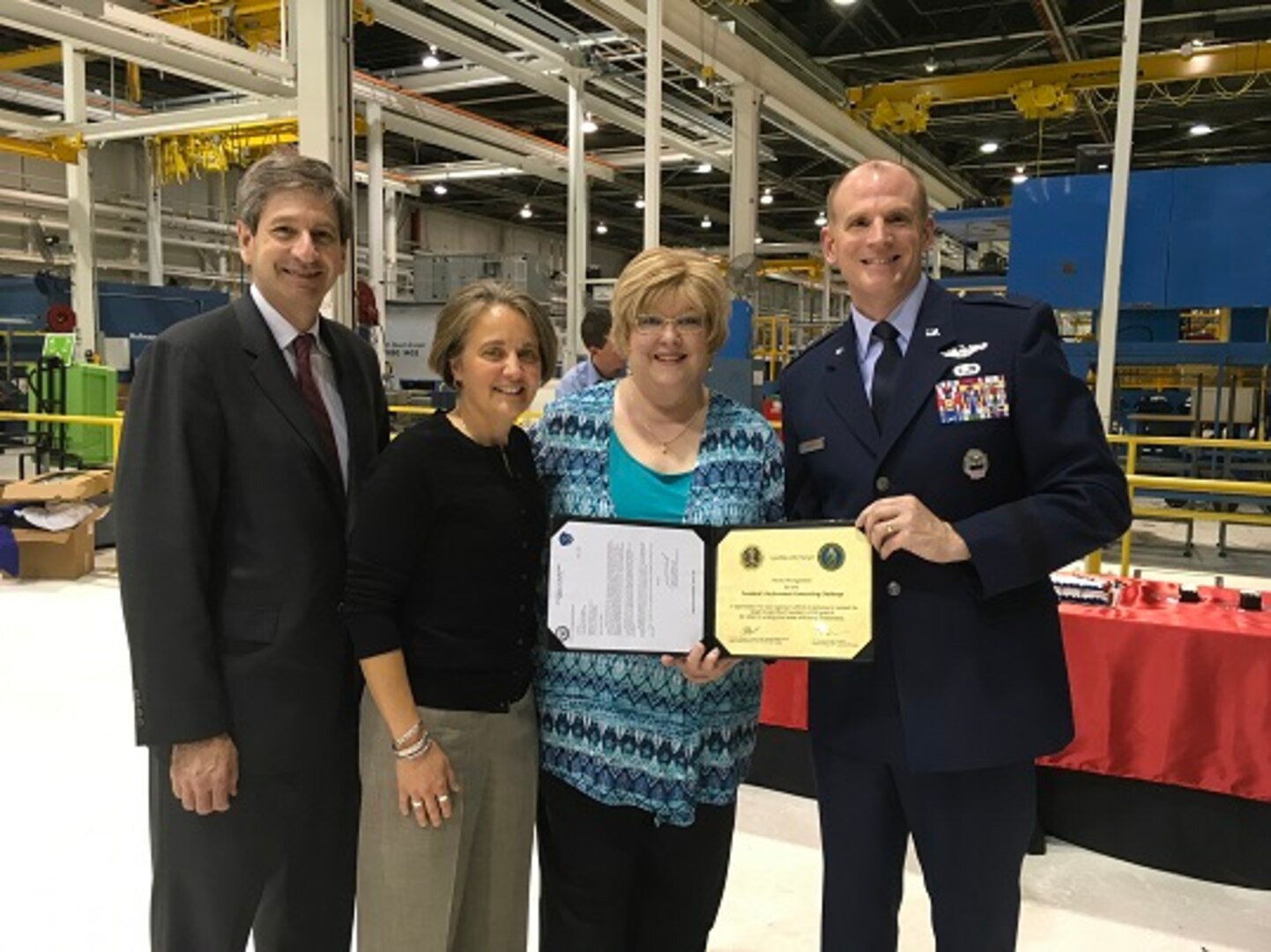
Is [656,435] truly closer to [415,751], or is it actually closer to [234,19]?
[415,751]

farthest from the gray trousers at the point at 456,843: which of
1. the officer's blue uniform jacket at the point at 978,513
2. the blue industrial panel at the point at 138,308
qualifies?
the blue industrial panel at the point at 138,308

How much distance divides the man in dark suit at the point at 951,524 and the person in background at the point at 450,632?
520 mm

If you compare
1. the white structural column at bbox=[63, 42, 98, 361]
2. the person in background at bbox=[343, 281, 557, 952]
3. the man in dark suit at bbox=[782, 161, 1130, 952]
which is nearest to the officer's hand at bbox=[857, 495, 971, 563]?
the man in dark suit at bbox=[782, 161, 1130, 952]

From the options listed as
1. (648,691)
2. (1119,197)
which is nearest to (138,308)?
(1119,197)

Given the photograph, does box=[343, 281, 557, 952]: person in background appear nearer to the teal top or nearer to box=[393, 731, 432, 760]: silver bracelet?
Result: box=[393, 731, 432, 760]: silver bracelet

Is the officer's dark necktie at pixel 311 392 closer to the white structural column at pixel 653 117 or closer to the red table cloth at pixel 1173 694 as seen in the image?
the red table cloth at pixel 1173 694

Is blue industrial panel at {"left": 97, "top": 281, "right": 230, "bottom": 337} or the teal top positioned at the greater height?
blue industrial panel at {"left": 97, "top": 281, "right": 230, "bottom": 337}

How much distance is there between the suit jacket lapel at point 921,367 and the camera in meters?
1.47

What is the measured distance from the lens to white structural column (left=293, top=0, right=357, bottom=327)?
523 centimetres

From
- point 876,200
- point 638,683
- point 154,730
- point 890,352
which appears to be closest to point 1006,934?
point 638,683

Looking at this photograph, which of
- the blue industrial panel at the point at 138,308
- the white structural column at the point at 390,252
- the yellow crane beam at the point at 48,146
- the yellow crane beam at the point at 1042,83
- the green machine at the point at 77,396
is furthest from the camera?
the white structural column at the point at 390,252

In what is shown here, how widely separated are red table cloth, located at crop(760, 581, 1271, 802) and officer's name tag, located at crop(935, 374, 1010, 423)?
163 cm

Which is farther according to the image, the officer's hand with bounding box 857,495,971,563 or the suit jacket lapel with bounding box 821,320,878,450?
the suit jacket lapel with bounding box 821,320,878,450

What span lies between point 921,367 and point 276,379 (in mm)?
1071
